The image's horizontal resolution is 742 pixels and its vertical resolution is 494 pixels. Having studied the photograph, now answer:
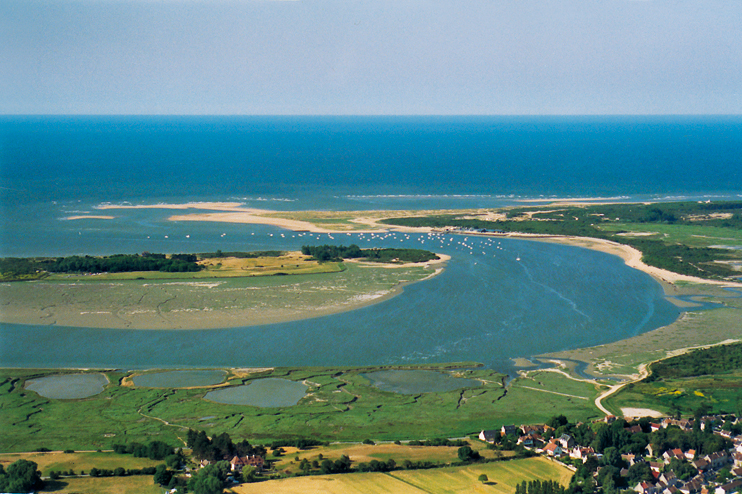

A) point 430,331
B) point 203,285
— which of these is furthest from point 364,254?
point 430,331

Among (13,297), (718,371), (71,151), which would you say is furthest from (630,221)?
(71,151)

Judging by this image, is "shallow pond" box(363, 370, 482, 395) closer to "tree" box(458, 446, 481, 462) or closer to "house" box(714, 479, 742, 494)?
"tree" box(458, 446, 481, 462)

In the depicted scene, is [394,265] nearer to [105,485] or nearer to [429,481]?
[429,481]

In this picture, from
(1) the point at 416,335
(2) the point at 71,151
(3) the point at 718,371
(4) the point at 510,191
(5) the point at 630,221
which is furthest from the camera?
(2) the point at 71,151

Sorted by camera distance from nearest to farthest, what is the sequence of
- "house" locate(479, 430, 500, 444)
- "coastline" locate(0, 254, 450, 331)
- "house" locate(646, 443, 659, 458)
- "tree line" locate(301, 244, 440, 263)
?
"house" locate(646, 443, 659, 458) < "house" locate(479, 430, 500, 444) < "coastline" locate(0, 254, 450, 331) < "tree line" locate(301, 244, 440, 263)

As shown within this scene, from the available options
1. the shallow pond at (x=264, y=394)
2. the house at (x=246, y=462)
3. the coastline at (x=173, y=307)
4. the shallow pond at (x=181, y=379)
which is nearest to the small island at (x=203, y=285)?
the coastline at (x=173, y=307)

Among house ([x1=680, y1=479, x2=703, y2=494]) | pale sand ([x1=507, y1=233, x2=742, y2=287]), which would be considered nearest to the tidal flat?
pale sand ([x1=507, y1=233, x2=742, y2=287])

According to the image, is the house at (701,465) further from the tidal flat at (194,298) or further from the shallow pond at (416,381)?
the tidal flat at (194,298)

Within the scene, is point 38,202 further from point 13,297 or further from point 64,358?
point 64,358

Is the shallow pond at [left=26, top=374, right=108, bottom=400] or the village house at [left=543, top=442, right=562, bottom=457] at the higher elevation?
the shallow pond at [left=26, top=374, right=108, bottom=400]
